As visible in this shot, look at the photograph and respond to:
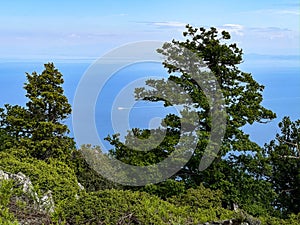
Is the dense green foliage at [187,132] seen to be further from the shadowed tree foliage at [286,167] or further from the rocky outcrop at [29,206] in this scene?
the rocky outcrop at [29,206]

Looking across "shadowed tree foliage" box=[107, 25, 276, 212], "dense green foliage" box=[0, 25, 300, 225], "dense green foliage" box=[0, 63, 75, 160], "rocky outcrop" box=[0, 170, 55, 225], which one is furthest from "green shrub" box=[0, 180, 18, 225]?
"shadowed tree foliage" box=[107, 25, 276, 212]

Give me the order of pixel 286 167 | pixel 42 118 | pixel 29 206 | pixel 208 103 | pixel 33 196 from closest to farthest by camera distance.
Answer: pixel 29 206
pixel 33 196
pixel 208 103
pixel 42 118
pixel 286 167

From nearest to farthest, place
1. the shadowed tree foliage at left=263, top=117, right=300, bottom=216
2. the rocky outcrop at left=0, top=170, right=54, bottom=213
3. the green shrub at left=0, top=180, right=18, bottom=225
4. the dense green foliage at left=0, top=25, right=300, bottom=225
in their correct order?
the green shrub at left=0, top=180, right=18, bottom=225, the rocky outcrop at left=0, top=170, right=54, bottom=213, the dense green foliage at left=0, top=25, right=300, bottom=225, the shadowed tree foliage at left=263, top=117, right=300, bottom=216

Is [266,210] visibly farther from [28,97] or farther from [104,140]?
[28,97]

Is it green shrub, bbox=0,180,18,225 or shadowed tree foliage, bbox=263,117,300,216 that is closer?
green shrub, bbox=0,180,18,225

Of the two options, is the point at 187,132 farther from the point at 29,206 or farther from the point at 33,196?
the point at 29,206

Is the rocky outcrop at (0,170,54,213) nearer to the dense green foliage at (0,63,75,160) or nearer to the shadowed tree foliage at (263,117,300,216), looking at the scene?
the dense green foliage at (0,63,75,160)

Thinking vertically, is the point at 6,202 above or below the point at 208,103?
below

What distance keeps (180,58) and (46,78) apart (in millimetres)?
3510

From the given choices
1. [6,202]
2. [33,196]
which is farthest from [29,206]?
[6,202]

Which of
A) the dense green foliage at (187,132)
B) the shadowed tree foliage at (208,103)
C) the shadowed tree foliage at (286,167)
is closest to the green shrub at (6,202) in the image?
the dense green foliage at (187,132)

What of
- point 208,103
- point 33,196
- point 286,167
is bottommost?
point 33,196

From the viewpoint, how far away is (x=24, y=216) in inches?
190

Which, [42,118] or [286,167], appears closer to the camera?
[42,118]
